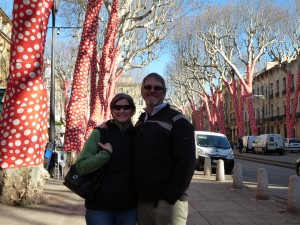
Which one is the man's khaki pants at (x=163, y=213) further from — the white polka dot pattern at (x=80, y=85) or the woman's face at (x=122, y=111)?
the white polka dot pattern at (x=80, y=85)

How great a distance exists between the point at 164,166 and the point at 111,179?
0.45m

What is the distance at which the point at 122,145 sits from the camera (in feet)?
10.9

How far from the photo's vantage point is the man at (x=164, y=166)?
313cm

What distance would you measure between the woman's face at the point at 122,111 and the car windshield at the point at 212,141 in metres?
14.6

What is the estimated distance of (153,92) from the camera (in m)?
3.44

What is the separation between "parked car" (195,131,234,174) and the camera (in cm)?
1720

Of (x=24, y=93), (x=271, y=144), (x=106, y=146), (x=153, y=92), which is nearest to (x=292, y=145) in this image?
(x=271, y=144)

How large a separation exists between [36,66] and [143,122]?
15.5 feet

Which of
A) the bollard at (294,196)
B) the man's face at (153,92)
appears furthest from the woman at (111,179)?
the bollard at (294,196)

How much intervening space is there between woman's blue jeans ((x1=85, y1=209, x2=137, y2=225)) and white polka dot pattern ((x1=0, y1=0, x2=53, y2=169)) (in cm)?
438

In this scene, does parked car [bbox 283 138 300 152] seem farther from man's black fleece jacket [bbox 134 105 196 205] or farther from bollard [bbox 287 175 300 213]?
man's black fleece jacket [bbox 134 105 196 205]

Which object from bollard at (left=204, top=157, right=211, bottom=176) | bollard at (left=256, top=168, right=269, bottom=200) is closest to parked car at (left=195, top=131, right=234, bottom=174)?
bollard at (left=204, top=157, right=211, bottom=176)

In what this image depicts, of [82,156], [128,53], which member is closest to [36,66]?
[82,156]

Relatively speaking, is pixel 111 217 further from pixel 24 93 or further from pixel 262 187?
pixel 262 187
